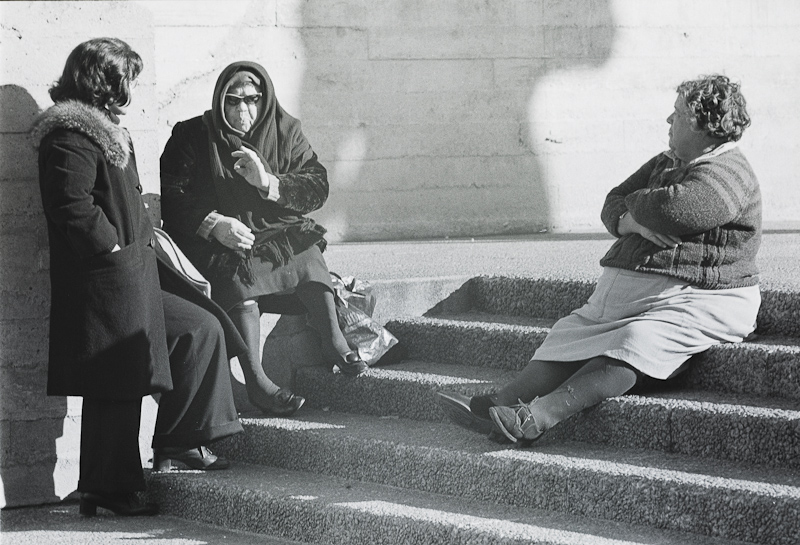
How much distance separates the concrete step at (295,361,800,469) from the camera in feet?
13.5

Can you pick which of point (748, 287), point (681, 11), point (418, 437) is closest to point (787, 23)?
point (681, 11)

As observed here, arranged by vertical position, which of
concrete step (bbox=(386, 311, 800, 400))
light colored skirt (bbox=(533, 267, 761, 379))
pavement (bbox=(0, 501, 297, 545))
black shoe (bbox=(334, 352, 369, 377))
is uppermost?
light colored skirt (bbox=(533, 267, 761, 379))

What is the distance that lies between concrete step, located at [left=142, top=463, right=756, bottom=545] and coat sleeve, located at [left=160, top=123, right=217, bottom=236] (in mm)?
1070

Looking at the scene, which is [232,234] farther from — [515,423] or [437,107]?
[437,107]

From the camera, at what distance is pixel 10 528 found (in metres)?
4.70

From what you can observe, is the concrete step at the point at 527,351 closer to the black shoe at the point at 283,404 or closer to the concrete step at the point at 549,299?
the concrete step at the point at 549,299

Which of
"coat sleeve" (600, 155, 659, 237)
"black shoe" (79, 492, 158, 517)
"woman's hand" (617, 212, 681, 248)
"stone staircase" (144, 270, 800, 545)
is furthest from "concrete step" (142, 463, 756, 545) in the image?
"coat sleeve" (600, 155, 659, 237)

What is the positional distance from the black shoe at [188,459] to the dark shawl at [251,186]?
0.76m

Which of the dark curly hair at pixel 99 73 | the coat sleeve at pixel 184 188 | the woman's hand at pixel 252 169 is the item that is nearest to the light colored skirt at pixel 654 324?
the woman's hand at pixel 252 169

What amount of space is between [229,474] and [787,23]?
21.8ft

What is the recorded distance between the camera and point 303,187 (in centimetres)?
533

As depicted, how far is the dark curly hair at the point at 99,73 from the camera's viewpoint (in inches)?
178

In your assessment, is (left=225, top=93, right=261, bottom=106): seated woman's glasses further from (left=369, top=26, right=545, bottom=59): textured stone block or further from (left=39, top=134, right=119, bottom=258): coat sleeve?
(left=369, top=26, right=545, bottom=59): textured stone block

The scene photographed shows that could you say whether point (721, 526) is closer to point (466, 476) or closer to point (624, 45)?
point (466, 476)
